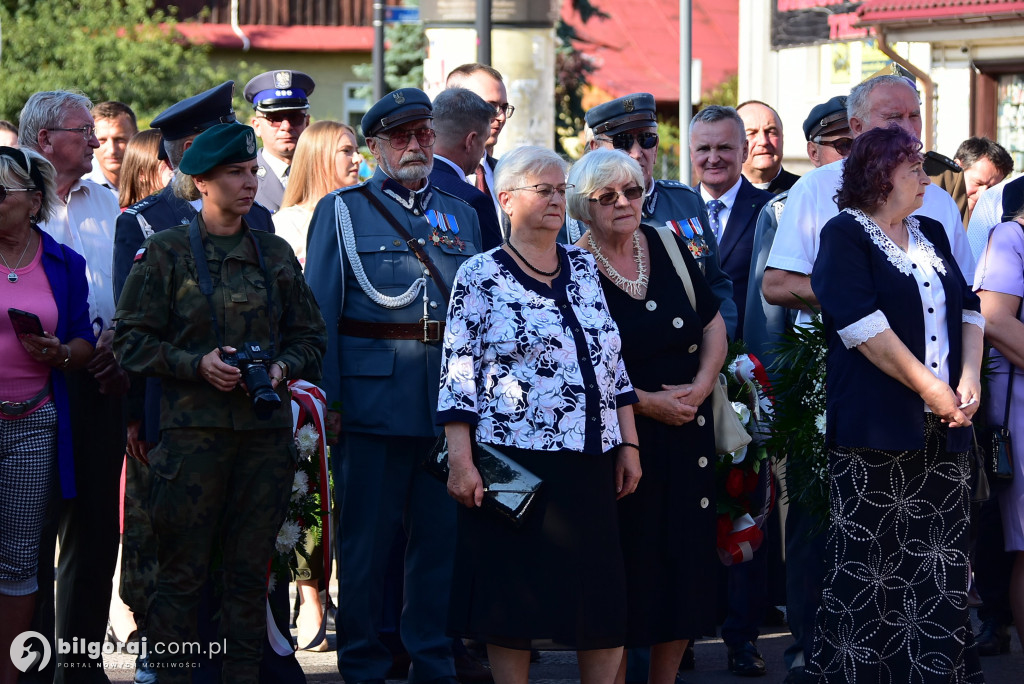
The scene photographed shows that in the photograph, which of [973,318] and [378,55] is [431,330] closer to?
[973,318]

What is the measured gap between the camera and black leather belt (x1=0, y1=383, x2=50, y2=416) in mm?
5332

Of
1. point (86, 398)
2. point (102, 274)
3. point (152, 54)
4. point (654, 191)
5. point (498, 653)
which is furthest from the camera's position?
point (152, 54)

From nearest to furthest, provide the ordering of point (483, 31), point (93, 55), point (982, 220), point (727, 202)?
point (727, 202) < point (982, 220) < point (483, 31) < point (93, 55)

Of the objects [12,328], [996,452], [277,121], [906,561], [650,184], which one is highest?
[277,121]

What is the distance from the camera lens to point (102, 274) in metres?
6.19

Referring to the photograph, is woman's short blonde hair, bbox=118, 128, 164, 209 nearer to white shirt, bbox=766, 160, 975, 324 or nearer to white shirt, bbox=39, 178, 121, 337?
white shirt, bbox=39, 178, 121, 337

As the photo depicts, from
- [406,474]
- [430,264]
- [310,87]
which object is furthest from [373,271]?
[310,87]

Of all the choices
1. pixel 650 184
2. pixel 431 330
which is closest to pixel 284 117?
pixel 650 184

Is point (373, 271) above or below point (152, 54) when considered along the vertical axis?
below

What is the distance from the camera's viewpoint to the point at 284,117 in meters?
8.54

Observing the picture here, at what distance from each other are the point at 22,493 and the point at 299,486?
102 centimetres

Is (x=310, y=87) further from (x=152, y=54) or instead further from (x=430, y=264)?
(x=152, y=54)

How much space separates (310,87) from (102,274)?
2.88 m

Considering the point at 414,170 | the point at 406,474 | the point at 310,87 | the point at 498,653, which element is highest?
the point at 310,87
